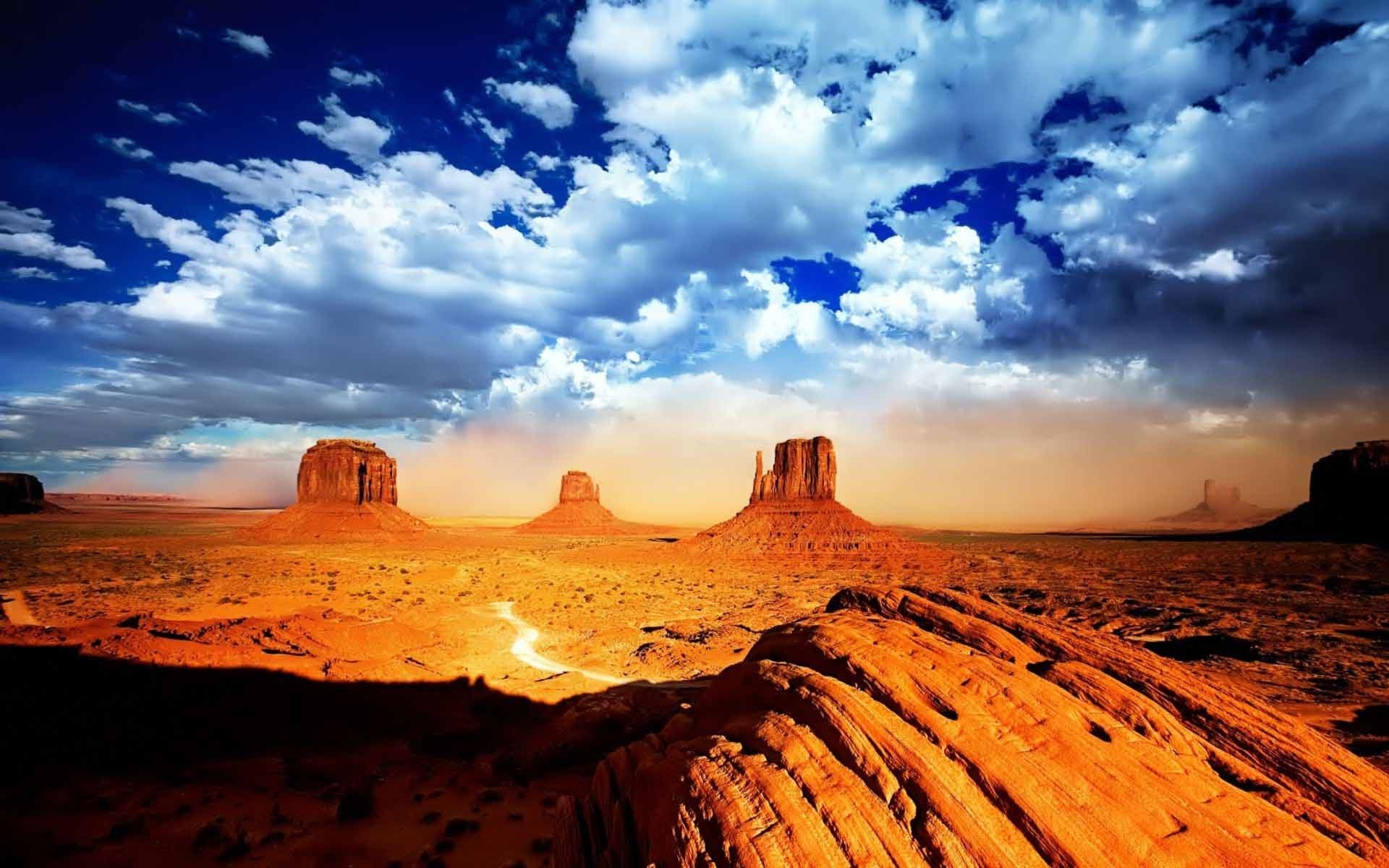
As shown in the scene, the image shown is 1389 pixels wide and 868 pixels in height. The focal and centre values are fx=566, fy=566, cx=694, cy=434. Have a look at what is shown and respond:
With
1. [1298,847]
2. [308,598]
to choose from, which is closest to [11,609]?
[308,598]

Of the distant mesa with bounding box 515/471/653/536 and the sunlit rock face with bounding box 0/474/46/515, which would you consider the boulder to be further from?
the distant mesa with bounding box 515/471/653/536

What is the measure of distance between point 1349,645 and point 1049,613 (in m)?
13.9

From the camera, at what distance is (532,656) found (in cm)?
2950

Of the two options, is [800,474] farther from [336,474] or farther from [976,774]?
[976,774]

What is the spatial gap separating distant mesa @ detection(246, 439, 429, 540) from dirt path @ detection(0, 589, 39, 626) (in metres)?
65.9

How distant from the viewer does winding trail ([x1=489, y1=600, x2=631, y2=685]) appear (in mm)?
25938

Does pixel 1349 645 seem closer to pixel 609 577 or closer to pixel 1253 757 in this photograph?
pixel 1253 757

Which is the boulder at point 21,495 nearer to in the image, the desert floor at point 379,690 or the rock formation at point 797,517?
the desert floor at point 379,690

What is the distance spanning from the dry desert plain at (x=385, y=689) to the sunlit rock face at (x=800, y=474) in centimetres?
5660

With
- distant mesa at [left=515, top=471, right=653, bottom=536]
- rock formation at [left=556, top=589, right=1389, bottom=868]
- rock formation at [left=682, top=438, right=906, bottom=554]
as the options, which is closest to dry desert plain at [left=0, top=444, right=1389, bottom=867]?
rock formation at [left=556, top=589, right=1389, bottom=868]

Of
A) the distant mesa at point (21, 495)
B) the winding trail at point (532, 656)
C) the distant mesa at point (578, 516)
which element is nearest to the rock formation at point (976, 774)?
the winding trail at point (532, 656)

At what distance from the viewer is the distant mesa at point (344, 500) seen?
4304 inches

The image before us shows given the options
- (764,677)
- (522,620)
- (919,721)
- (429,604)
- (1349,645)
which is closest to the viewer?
(919,721)

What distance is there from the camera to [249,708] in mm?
19141
